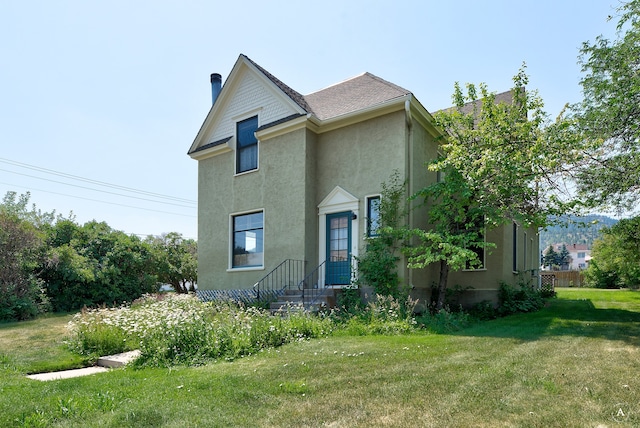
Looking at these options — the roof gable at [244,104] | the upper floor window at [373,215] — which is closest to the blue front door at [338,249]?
the upper floor window at [373,215]

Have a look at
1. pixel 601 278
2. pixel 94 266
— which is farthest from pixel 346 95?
pixel 601 278

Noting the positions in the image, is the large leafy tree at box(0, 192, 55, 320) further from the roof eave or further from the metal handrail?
the roof eave

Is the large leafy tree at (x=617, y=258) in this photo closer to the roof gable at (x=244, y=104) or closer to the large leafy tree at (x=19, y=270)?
the roof gable at (x=244, y=104)

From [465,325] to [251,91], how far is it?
928cm

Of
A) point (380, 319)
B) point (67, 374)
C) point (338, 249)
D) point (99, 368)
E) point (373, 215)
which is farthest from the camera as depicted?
point (338, 249)

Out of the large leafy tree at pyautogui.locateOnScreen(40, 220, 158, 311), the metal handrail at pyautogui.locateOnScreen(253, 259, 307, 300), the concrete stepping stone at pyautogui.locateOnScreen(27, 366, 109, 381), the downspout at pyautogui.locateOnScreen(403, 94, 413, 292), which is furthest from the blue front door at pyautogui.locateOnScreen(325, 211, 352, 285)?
the large leafy tree at pyautogui.locateOnScreen(40, 220, 158, 311)

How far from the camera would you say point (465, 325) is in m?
8.94

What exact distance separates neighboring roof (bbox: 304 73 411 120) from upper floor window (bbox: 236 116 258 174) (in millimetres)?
1988

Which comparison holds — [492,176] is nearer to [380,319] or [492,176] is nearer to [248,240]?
[380,319]

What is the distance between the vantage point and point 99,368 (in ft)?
20.6

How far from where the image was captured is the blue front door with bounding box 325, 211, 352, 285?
428 inches

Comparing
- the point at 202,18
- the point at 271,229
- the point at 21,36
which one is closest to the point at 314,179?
the point at 271,229

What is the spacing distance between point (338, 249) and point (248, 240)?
3142 millimetres

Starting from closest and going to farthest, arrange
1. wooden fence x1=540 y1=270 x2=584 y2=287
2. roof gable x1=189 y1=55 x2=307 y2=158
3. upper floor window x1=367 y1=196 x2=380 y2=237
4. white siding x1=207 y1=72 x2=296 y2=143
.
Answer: upper floor window x1=367 y1=196 x2=380 y2=237, roof gable x1=189 y1=55 x2=307 y2=158, white siding x1=207 y1=72 x2=296 y2=143, wooden fence x1=540 y1=270 x2=584 y2=287
